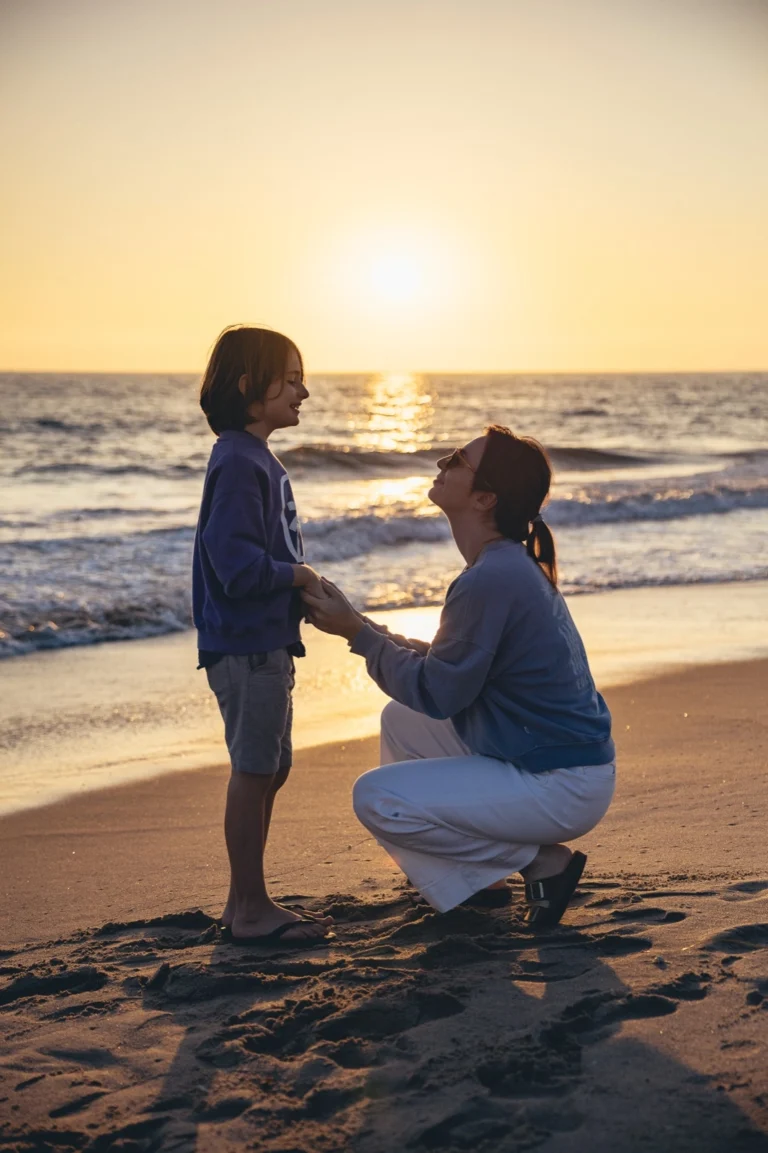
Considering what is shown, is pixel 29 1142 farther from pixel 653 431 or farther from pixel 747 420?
pixel 747 420

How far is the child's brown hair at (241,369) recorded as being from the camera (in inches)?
138

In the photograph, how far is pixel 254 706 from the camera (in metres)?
3.37

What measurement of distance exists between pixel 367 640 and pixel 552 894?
0.87 metres

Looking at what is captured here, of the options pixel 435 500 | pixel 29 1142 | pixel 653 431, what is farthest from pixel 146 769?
pixel 653 431

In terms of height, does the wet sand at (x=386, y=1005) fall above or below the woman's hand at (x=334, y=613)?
below

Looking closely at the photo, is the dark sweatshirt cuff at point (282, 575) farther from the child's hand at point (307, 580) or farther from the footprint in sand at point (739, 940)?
the footprint in sand at point (739, 940)

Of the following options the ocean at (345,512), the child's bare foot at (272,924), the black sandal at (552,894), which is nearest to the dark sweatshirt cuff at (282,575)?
the child's bare foot at (272,924)

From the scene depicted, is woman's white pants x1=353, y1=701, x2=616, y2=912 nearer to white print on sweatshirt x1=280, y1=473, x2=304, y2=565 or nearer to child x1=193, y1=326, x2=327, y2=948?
child x1=193, y1=326, x2=327, y2=948

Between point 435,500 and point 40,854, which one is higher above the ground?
point 435,500

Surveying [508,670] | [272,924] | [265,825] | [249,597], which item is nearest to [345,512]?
[265,825]

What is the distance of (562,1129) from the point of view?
213 cm

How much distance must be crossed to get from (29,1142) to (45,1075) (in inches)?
10.8

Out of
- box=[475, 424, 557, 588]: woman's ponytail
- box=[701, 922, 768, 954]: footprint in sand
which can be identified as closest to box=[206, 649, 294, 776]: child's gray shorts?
box=[475, 424, 557, 588]: woman's ponytail

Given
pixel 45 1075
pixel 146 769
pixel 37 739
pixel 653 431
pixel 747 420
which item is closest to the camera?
pixel 45 1075
